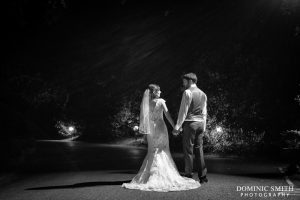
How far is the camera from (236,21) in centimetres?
2425

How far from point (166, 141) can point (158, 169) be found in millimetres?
836

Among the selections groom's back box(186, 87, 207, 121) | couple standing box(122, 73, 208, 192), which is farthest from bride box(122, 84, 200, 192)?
groom's back box(186, 87, 207, 121)

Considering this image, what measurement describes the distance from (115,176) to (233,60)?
1398cm

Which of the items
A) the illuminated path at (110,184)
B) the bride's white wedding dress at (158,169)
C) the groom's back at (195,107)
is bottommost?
the illuminated path at (110,184)

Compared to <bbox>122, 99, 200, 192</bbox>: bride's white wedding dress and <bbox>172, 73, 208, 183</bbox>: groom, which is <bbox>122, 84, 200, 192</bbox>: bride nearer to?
<bbox>122, 99, 200, 192</bbox>: bride's white wedding dress

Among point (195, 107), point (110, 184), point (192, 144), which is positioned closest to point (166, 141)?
point (192, 144)

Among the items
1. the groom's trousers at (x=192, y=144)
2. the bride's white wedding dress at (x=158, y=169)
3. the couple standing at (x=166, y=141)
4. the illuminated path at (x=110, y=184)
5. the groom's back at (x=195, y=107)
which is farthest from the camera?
the groom's back at (x=195, y=107)

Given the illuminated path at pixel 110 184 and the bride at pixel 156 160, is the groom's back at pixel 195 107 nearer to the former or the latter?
the bride at pixel 156 160

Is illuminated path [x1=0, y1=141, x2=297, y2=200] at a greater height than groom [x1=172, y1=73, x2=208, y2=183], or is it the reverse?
groom [x1=172, y1=73, x2=208, y2=183]

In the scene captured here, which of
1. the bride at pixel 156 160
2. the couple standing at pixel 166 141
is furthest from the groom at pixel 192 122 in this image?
the bride at pixel 156 160

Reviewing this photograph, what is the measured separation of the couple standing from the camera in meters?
9.81

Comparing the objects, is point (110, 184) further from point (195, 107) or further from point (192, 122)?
point (195, 107)

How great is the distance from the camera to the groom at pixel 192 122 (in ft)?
32.9

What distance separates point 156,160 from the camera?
A: 10.2m
